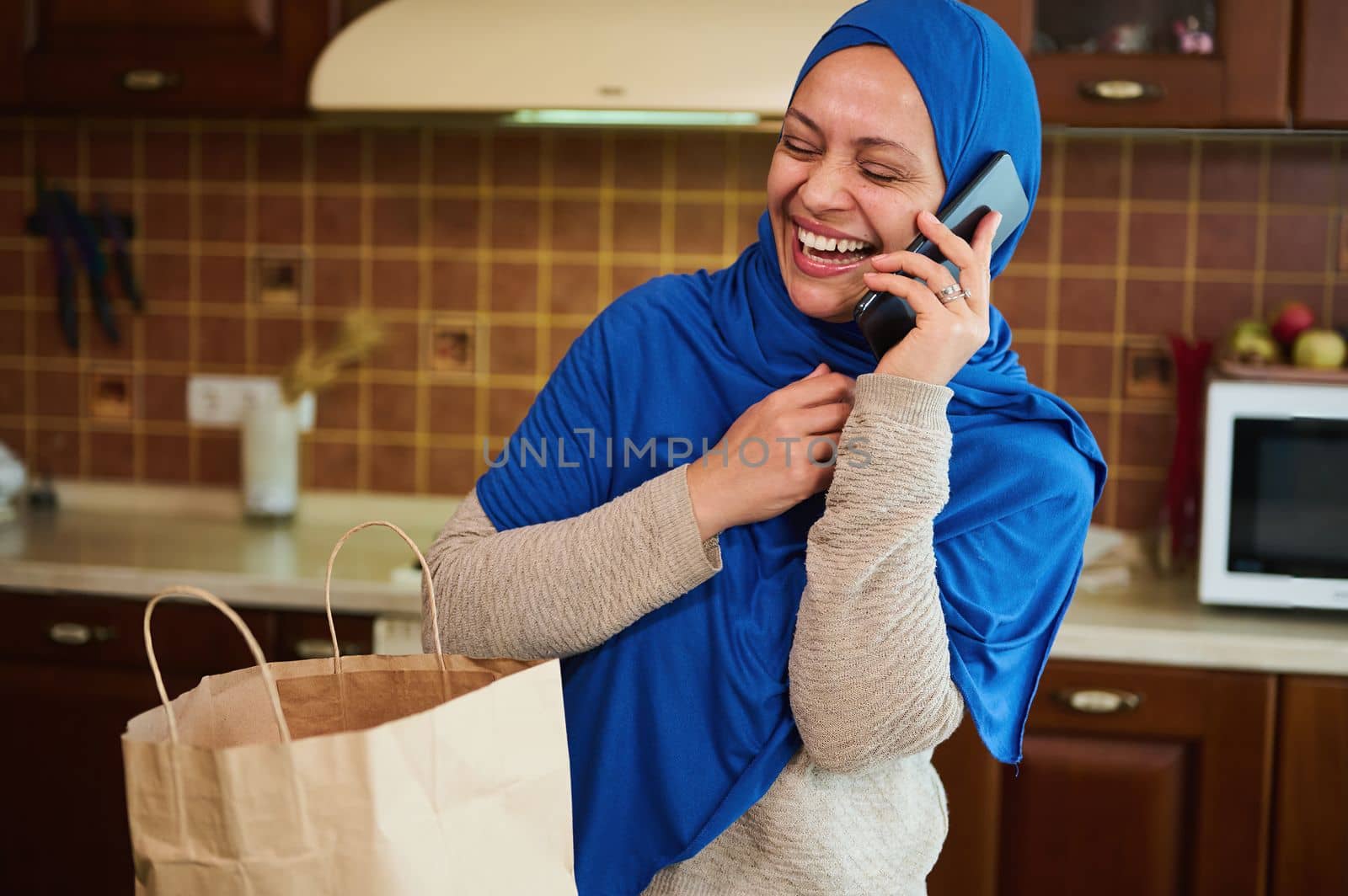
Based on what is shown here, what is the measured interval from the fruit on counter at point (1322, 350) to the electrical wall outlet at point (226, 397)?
6.05 ft

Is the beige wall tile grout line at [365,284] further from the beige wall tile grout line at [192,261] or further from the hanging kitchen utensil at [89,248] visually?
the hanging kitchen utensil at [89,248]

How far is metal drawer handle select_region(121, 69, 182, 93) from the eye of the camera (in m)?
2.21

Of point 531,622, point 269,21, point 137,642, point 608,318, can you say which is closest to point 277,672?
point 531,622

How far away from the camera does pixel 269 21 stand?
2.19 m

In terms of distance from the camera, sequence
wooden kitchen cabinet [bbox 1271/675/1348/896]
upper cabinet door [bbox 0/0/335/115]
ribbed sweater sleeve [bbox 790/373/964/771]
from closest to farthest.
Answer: ribbed sweater sleeve [bbox 790/373/964/771], wooden kitchen cabinet [bbox 1271/675/1348/896], upper cabinet door [bbox 0/0/335/115]

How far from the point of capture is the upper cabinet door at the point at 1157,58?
1974 mm

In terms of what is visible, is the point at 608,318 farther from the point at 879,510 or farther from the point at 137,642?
the point at 137,642

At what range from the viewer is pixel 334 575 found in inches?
78.6

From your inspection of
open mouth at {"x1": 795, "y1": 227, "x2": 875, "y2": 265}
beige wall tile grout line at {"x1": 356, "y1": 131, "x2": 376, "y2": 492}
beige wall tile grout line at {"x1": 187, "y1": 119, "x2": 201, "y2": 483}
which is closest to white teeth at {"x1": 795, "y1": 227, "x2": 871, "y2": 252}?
open mouth at {"x1": 795, "y1": 227, "x2": 875, "y2": 265}

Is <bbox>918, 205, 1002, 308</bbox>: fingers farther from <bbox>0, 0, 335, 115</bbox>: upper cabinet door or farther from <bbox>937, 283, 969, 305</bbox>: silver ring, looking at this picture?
<bbox>0, 0, 335, 115</bbox>: upper cabinet door

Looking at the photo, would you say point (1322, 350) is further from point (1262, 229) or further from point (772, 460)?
point (772, 460)

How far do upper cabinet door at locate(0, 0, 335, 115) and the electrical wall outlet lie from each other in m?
0.58

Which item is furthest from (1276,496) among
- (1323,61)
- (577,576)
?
(577,576)

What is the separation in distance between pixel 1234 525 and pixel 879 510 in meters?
1.35
